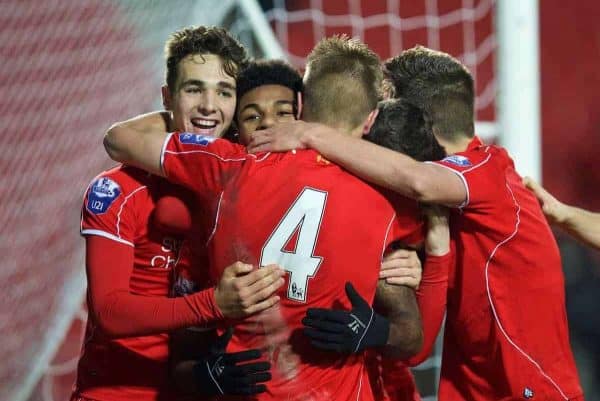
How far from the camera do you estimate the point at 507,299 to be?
2.60 meters

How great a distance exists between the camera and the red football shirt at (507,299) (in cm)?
257

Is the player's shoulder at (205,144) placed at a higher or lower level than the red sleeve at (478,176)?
higher

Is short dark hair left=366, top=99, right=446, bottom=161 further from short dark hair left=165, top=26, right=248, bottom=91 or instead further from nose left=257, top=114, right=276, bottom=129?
short dark hair left=165, top=26, right=248, bottom=91

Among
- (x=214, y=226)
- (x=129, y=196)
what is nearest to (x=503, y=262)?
(x=214, y=226)

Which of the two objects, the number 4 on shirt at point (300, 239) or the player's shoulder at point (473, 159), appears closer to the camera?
the number 4 on shirt at point (300, 239)

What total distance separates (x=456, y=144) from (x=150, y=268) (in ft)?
3.05

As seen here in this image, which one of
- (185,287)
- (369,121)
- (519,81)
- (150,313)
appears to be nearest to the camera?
(150,313)

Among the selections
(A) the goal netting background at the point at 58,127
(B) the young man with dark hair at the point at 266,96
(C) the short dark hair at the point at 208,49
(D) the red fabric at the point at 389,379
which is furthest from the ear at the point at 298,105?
(A) the goal netting background at the point at 58,127

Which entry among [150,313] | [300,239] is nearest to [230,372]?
[150,313]

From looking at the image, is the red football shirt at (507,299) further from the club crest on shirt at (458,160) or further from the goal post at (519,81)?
the goal post at (519,81)

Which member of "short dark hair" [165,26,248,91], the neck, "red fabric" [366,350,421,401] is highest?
"short dark hair" [165,26,248,91]

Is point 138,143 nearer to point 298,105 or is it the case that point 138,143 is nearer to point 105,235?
point 105,235

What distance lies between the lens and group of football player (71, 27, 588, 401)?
7.55 feet

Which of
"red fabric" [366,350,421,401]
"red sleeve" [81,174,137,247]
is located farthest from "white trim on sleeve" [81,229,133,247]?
"red fabric" [366,350,421,401]
